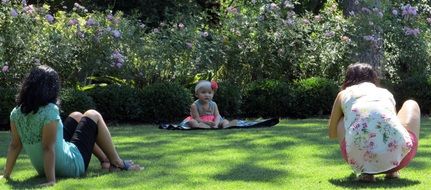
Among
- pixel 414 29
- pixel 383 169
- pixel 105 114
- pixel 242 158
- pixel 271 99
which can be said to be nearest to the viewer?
pixel 383 169

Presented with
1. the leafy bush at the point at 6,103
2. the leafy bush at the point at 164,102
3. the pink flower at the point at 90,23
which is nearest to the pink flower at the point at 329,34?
the leafy bush at the point at 164,102

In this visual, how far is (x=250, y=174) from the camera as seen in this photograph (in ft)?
20.4

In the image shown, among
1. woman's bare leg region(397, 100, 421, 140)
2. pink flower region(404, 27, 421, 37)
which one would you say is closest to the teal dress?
woman's bare leg region(397, 100, 421, 140)

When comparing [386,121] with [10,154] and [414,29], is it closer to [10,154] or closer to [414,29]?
[10,154]

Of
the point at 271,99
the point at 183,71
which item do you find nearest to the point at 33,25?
the point at 183,71

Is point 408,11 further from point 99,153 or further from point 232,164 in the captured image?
point 99,153

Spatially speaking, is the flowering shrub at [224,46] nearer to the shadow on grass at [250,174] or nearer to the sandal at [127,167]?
the sandal at [127,167]

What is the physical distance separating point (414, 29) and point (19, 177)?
34.3ft

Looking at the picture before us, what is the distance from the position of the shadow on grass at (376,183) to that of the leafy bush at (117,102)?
6.46 metres

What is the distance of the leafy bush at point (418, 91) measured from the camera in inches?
524

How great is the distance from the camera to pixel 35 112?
5.70 meters

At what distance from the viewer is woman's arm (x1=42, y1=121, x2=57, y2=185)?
5.64 m

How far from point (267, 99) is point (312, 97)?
0.78 meters

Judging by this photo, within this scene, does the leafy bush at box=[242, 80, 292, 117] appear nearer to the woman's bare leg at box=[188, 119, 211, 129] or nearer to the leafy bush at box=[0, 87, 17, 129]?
the woman's bare leg at box=[188, 119, 211, 129]
